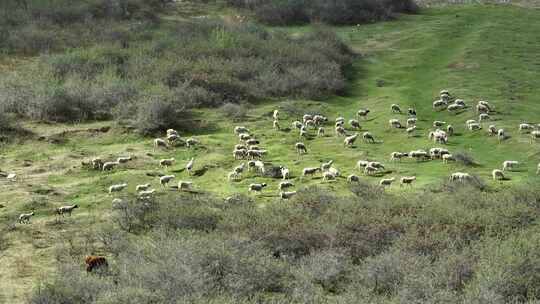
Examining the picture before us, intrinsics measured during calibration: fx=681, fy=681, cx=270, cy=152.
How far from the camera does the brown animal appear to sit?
14.2 metres

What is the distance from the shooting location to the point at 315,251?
15352 millimetres

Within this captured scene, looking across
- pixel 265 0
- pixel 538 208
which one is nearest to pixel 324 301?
pixel 538 208

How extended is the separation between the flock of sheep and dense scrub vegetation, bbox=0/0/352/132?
13.1 ft

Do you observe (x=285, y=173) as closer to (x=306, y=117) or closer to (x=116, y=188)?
(x=116, y=188)

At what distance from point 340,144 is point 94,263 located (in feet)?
45.4

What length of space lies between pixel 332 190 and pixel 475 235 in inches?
212

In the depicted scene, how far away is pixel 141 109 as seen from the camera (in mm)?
28344

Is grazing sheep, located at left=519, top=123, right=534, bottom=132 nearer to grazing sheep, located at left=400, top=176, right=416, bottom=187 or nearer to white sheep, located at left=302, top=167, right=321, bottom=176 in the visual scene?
grazing sheep, located at left=400, top=176, right=416, bottom=187

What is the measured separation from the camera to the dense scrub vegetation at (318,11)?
5462 centimetres

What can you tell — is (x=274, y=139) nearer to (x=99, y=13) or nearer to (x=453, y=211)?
(x=453, y=211)

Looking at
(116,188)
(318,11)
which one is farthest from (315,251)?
(318,11)

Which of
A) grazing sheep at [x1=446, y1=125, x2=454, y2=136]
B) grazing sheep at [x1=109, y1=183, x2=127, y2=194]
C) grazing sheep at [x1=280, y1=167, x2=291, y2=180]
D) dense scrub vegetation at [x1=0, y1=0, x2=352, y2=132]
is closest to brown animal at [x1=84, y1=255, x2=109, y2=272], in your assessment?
grazing sheep at [x1=109, y1=183, x2=127, y2=194]

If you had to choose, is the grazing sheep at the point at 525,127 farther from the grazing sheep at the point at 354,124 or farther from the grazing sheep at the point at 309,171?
the grazing sheep at the point at 309,171

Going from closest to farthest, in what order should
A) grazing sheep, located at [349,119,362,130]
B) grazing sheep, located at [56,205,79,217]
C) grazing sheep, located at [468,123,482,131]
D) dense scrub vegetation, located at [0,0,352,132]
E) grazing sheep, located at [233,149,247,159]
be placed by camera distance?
grazing sheep, located at [56,205,79,217] → grazing sheep, located at [233,149,247,159] → grazing sheep, located at [468,123,482,131] → grazing sheep, located at [349,119,362,130] → dense scrub vegetation, located at [0,0,352,132]
